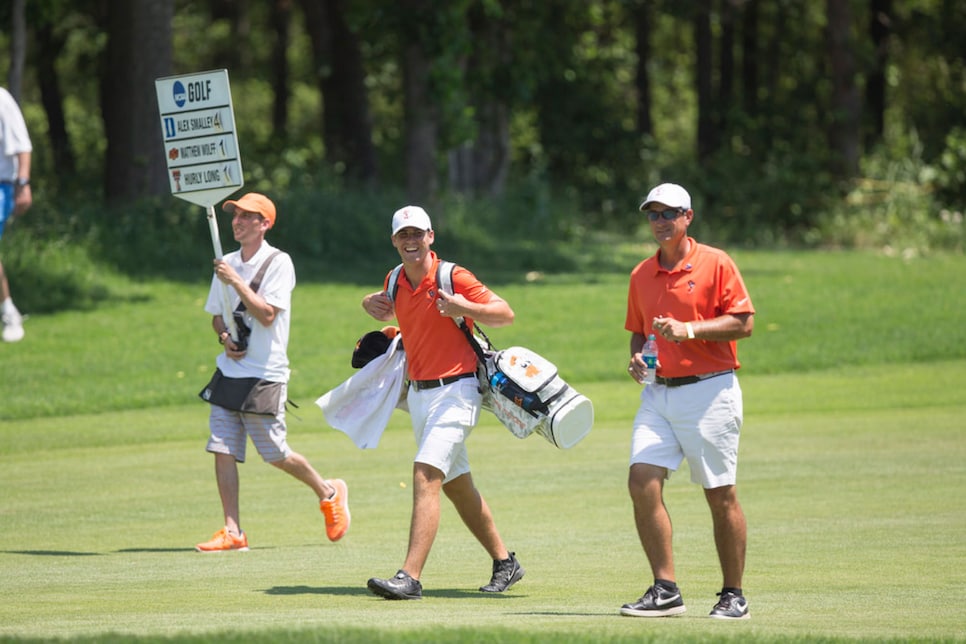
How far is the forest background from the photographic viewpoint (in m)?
26.1

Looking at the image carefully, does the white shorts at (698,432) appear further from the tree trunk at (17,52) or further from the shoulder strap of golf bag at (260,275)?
the tree trunk at (17,52)

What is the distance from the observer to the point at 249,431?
10.6 m

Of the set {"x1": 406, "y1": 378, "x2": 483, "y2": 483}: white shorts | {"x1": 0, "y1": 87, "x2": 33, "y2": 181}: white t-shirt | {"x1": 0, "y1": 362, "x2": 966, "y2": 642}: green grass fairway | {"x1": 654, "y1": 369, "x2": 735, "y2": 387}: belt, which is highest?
{"x1": 0, "y1": 87, "x2": 33, "y2": 181}: white t-shirt

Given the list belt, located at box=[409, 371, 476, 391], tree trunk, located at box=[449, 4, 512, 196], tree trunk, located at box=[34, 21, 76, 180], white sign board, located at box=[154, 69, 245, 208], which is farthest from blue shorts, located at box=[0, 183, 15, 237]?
Result: tree trunk, located at box=[34, 21, 76, 180]

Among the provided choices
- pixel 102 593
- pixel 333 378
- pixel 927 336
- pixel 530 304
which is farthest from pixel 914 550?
pixel 530 304

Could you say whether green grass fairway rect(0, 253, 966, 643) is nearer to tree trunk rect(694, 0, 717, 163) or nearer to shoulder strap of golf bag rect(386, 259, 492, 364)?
shoulder strap of golf bag rect(386, 259, 492, 364)

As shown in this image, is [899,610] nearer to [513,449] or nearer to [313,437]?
[513,449]

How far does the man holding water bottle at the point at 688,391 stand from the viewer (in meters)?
7.74

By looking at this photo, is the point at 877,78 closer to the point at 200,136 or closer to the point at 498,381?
the point at 200,136

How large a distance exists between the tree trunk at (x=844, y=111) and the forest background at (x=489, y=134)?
0.06 meters

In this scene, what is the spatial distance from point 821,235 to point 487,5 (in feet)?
36.1

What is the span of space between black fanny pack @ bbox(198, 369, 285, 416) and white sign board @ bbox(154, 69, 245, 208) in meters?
1.30

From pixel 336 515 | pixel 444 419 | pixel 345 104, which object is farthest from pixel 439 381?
pixel 345 104

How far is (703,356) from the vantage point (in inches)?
310
